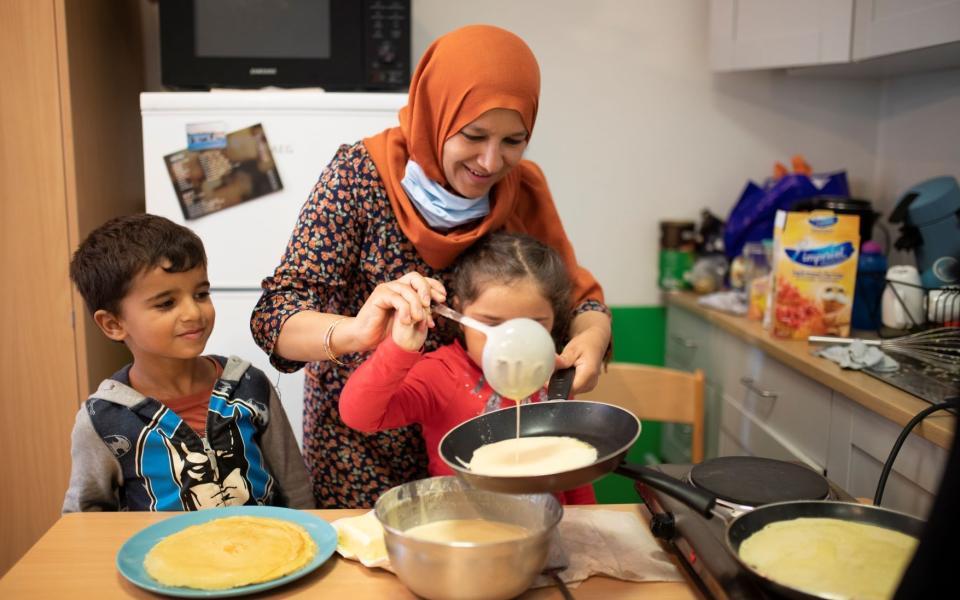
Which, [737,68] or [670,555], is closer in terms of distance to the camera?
[670,555]

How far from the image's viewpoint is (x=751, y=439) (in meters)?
2.21

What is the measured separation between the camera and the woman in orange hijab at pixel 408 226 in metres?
1.32

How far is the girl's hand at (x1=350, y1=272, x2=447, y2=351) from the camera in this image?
108 cm

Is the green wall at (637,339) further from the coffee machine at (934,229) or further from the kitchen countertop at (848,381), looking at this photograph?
the coffee machine at (934,229)

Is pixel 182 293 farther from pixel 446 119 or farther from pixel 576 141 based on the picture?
pixel 576 141

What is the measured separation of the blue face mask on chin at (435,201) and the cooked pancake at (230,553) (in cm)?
58

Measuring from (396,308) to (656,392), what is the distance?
37.0 inches

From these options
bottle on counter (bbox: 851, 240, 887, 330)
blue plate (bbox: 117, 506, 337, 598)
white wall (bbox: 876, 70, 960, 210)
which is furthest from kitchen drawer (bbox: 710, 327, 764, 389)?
blue plate (bbox: 117, 506, 337, 598)

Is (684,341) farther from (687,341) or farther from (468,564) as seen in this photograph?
(468,564)

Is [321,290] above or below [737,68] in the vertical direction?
below

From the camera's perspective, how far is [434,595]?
0.88 metres

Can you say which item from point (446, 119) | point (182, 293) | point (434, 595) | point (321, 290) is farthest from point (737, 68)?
point (434, 595)

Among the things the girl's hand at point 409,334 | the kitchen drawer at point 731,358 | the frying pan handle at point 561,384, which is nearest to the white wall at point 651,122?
the kitchen drawer at point 731,358

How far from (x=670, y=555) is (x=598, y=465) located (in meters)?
0.28
